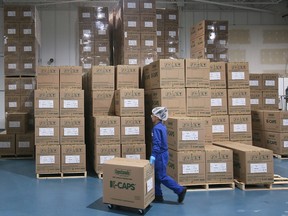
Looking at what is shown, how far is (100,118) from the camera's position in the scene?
6.36m

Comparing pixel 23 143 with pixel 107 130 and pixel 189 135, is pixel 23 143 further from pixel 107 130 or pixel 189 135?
pixel 189 135

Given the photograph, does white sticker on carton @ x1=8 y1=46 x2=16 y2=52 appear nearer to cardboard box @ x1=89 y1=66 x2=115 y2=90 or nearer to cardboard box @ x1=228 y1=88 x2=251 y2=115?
cardboard box @ x1=89 y1=66 x2=115 y2=90

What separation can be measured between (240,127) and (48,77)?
412 centimetres

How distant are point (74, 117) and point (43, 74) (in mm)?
1167

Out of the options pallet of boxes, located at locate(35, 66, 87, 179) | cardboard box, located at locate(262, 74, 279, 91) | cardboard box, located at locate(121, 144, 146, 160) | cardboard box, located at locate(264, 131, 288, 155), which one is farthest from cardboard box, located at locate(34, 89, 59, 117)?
cardboard box, located at locate(262, 74, 279, 91)

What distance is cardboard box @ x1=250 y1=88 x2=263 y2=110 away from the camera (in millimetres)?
9320

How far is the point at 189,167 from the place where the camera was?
17.7ft

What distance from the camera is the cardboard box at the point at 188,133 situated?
539 centimetres

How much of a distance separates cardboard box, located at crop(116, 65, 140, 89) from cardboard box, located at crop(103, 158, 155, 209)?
250 centimetres

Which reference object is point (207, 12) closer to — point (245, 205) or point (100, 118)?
point (100, 118)

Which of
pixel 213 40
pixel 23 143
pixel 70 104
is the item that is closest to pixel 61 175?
pixel 70 104

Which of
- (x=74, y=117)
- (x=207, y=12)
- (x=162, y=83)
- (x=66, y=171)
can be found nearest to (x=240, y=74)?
(x=162, y=83)

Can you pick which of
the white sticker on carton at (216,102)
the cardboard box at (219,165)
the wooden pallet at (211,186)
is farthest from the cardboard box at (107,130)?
the white sticker on carton at (216,102)

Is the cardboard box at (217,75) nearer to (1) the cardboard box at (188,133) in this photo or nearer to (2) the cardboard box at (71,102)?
(1) the cardboard box at (188,133)
